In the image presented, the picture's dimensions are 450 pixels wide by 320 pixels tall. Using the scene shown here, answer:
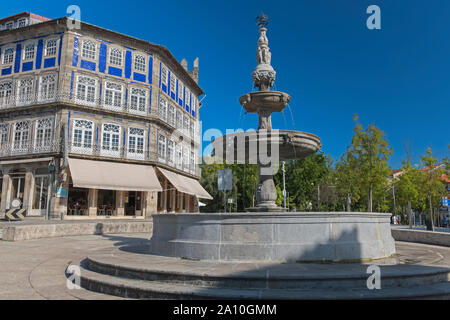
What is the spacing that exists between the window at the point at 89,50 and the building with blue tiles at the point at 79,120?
8cm

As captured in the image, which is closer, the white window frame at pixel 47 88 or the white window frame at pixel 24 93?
the white window frame at pixel 47 88

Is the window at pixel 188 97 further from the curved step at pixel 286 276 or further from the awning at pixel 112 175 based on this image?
the curved step at pixel 286 276

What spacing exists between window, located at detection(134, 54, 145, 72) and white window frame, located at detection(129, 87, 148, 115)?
189 centimetres

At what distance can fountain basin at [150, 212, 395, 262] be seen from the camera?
6.19 metres

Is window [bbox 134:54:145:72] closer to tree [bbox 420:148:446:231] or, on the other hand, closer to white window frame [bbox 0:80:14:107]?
white window frame [bbox 0:80:14:107]

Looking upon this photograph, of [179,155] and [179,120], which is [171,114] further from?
[179,155]

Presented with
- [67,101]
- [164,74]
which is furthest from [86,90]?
[164,74]

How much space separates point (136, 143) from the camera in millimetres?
27609

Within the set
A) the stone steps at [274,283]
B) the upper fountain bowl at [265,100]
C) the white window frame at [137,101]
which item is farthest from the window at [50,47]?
the stone steps at [274,283]

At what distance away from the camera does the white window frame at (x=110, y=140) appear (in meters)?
26.0

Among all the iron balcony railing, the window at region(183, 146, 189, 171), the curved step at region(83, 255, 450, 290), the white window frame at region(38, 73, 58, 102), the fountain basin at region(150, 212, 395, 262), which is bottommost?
the curved step at region(83, 255, 450, 290)

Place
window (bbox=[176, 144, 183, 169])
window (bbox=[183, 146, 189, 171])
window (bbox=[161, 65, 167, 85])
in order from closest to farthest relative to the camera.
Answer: window (bbox=[161, 65, 167, 85]) → window (bbox=[176, 144, 183, 169]) → window (bbox=[183, 146, 189, 171])

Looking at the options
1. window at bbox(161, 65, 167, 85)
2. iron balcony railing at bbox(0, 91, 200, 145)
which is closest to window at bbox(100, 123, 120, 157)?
iron balcony railing at bbox(0, 91, 200, 145)

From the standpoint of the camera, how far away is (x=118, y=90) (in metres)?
27.4
